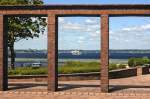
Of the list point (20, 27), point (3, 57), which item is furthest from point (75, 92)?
point (20, 27)

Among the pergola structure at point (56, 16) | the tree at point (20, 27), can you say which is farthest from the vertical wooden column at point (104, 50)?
the tree at point (20, 27)

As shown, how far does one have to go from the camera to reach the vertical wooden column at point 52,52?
26781 millimetres

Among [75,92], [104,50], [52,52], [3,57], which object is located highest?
[104,50]

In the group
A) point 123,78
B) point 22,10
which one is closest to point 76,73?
point 123,78

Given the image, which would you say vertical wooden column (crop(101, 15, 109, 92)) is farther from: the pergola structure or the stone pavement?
the stone pavement

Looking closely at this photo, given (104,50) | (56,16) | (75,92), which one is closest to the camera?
(75,92)

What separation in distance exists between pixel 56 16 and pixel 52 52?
2.06 m

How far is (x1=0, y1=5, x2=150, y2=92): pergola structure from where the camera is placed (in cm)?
2616

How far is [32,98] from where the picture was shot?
23.9 meters

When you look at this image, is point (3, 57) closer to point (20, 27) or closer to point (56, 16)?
point (56, 16)

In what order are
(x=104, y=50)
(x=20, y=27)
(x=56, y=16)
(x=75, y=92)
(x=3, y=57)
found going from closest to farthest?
(x=75, y=92), (x=104, y=50), (x=56, y=16), (x=3, y=57), (x=20, y=27)

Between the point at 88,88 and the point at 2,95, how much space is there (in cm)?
519

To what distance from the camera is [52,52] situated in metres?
26.9

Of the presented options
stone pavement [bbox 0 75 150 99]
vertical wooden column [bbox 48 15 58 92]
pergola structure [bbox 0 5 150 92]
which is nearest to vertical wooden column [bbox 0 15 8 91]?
pergola structure [bbox 0 5 150 92]
